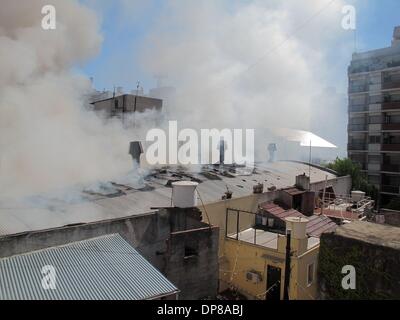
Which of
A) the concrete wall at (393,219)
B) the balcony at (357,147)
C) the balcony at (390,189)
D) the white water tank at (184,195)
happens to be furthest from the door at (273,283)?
the balcony at (357,147)

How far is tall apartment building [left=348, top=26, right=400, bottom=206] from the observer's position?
28.3 meters

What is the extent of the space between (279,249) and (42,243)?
5.94 metres

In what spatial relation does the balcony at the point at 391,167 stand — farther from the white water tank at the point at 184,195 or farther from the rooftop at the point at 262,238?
the white water tank at the point at 184,195

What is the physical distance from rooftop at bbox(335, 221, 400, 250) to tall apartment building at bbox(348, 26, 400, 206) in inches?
983

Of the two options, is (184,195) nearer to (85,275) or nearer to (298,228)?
(298,228)

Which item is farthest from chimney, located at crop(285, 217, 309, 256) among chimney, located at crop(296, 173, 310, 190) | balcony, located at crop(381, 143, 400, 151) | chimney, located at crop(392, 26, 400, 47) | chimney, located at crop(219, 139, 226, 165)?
chimney, located at crop(392, 26, 400, 47)

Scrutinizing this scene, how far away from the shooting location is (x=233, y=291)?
973 cm

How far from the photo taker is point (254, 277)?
30.6ft

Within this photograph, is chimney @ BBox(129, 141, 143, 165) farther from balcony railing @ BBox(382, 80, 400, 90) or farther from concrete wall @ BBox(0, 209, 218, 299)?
balcony railing @ BBox(382, 80, 400, 90)

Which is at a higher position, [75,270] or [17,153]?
[17,153]

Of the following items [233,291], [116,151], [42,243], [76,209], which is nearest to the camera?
[42,243]

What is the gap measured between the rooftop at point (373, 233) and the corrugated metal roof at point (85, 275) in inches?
125

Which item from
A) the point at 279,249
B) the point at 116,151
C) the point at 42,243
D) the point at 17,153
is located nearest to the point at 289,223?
the point at 279,249
